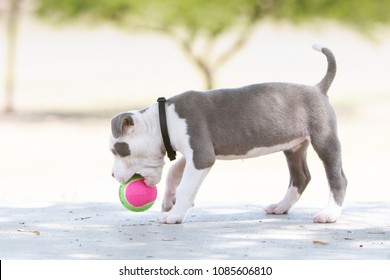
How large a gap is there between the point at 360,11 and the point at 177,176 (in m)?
18.2

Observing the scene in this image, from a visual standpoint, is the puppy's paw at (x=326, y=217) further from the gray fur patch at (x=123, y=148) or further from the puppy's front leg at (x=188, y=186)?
the gray fur patch at (x=123, y=148)

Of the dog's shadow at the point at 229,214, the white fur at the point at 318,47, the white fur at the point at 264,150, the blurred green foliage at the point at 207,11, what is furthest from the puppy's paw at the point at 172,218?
the blurred green foliage at the point at 207,11

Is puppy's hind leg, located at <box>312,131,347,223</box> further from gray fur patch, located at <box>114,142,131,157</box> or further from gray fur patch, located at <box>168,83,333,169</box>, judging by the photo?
gray fur patch, located at <box>114,142,131,157</box>

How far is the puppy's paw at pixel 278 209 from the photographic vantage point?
17.9 ft

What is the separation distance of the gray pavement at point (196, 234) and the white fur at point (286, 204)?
91 mm

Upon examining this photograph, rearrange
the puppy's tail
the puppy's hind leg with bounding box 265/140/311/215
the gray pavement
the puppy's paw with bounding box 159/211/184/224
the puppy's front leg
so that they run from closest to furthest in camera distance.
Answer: the gray pavement → the puppy's front leg → the puppy's paw with bounding box 159/211/184/224 → the puppy's tail → the puppy's hind leg with bounding box 265/140/311/215

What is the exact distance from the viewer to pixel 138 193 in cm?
503

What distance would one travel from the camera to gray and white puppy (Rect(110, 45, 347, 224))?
490 cm

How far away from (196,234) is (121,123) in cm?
76

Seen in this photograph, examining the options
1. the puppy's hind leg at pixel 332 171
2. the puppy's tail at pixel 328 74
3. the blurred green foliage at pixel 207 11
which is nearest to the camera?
the puppy's hind leg at pixel 332 171

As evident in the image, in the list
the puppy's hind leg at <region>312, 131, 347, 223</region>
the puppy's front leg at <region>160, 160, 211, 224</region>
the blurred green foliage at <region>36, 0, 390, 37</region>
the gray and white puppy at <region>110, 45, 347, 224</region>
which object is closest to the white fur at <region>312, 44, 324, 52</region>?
the gray and white puppy at <region>110, 45, 347, 224</region>

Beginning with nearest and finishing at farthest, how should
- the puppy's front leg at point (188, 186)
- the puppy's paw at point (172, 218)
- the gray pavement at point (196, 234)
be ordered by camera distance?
the gray pavement at point (196, 234) → the puppy's front leg at point (188, 186) → the puppy's paw at point (172, 218)

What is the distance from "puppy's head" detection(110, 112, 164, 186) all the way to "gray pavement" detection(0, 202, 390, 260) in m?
0.31
